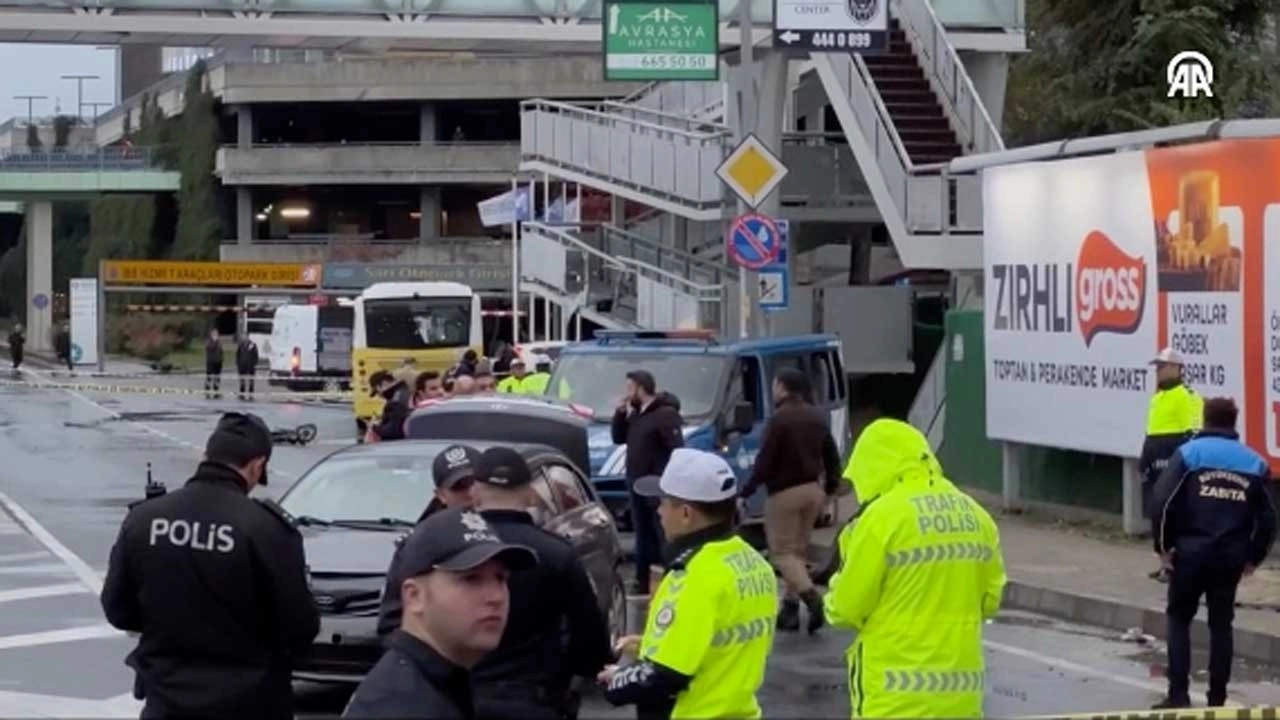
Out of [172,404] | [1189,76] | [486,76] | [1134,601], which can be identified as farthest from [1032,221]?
[486,76]

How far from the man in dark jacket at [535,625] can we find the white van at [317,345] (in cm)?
5224

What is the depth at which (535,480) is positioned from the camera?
1247 centimetres

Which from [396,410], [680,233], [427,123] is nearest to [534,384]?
[396,410]

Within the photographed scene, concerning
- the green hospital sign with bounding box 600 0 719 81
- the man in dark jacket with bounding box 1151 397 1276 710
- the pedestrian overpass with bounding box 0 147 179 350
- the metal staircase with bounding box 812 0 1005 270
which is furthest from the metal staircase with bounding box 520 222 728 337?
the pedestrian overpass with bounding box 0 147 179 350

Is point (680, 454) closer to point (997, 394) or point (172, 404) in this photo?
point (997, 394)

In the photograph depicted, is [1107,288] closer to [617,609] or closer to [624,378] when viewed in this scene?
[624,378]

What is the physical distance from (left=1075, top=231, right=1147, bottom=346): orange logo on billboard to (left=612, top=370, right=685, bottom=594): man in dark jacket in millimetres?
4799

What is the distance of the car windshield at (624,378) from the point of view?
20.4m

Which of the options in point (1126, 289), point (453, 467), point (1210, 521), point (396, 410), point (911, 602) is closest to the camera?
point (911, 602)

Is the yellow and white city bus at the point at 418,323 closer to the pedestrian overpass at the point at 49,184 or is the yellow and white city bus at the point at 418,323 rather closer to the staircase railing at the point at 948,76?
the staircase railing at the point at 948,76

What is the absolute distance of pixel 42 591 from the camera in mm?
17453

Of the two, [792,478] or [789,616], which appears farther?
[792,478]

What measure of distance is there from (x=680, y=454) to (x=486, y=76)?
253ft

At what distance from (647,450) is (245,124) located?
70797 millimetres
